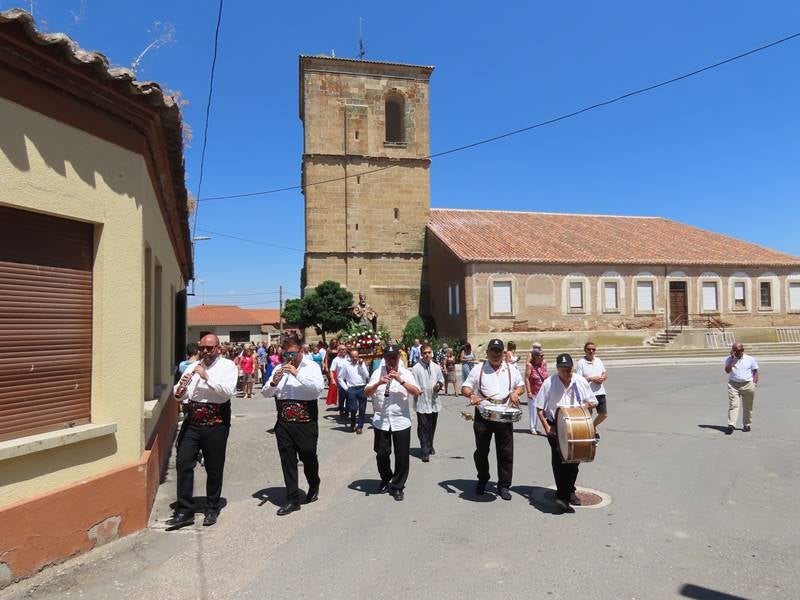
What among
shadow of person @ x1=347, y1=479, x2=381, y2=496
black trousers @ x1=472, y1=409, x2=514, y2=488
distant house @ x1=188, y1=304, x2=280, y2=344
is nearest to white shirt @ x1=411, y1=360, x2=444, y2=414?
shadow of person @ x1=347, y1=479, x2=381, y2=496

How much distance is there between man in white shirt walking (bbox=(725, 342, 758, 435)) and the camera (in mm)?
10133

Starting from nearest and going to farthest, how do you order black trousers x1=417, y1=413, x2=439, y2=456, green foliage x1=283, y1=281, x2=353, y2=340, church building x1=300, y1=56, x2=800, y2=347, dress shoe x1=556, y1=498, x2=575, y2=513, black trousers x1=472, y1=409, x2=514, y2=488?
dress shoe x1=556, y1=498, x2=575, y2=513 < black trousers x1=472, y1=409, x2=514, y2=488 < black trousers x1=417, y1=413, x2=439, y2=456 < green foliage x1=283, y1=281, x2=353, y2=340 < church building x1=300, y1=56, x2=800, y2=347

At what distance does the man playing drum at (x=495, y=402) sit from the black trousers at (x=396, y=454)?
753mm

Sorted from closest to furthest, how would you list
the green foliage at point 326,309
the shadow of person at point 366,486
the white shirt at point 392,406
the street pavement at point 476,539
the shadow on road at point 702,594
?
the shadow on road at point 702,594 → the street pavement at point 476,539 → the white shirt at point 392,406 → the shadow of person at point 366,486 → the green foliage at point 326,309

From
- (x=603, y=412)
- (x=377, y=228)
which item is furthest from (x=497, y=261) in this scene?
(x=603, y=412)

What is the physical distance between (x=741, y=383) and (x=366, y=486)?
22.6 feet

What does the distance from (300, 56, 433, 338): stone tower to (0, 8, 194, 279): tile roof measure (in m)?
26.9

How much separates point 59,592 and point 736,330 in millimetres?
35562

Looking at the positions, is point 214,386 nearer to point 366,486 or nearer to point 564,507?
point 366,486

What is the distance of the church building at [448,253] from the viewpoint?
3103 centimetres

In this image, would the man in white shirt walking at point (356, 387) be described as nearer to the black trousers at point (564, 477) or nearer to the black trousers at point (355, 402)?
the black trousers at point (355, 402)

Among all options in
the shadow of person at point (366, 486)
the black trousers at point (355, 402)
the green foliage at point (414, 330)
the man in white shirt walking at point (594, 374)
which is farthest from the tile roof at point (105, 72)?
the green foliage at point (414, 330)

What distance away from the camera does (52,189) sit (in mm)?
4602

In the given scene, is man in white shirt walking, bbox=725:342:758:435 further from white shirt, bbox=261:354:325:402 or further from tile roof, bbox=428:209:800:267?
tile roof, bbox=428:209:800:267
